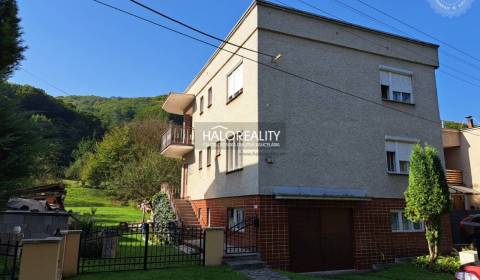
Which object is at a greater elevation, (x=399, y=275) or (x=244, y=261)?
(x=244, y=261)

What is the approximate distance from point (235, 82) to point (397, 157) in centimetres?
751

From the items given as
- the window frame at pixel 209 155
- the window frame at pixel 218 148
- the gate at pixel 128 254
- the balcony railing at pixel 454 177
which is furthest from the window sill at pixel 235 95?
the balcony railing at pixel 454 177

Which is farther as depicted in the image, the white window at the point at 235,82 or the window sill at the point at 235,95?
the white window at the point at 235,82

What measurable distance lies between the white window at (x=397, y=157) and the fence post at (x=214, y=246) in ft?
26.4

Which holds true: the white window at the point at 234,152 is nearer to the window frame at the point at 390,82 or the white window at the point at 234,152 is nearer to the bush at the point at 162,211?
the bush at the point at 162,211

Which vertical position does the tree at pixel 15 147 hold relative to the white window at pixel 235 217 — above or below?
above

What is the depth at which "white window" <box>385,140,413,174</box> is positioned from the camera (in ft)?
49.0

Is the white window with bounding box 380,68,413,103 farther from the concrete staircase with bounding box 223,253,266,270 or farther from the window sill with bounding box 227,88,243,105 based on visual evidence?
the concrete staircase with bounding box 223,253,266,270

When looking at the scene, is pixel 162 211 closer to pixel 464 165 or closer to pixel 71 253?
pixel 71 253

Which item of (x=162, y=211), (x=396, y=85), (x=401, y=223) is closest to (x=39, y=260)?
(x=162, y=211)

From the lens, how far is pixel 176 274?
9.37 m

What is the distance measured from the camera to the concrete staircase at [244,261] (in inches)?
419

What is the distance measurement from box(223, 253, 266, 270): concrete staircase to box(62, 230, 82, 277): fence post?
418cm

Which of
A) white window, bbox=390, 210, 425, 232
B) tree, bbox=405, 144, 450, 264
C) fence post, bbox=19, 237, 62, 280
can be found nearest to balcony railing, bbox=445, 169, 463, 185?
white window, bbox=390, 210, 425, 232
